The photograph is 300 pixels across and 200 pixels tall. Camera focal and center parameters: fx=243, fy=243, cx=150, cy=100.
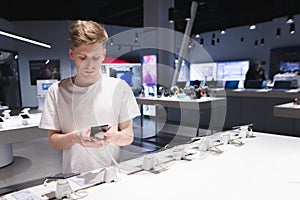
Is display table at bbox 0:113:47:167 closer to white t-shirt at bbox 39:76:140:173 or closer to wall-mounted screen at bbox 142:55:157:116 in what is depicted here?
white t-shirt at bbox 39:76:140:173

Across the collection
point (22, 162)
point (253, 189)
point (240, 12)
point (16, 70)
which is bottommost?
point (22, 162)

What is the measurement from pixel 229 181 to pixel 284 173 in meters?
0.29

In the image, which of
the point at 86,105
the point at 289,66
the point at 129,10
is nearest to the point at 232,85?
the point at 289,66

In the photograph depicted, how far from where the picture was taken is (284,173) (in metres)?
1.09

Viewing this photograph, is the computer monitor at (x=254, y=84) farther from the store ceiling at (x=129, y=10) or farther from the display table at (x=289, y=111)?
the display table at (x=289, y=111)

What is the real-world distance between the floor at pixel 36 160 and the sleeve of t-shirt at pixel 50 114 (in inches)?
40.5

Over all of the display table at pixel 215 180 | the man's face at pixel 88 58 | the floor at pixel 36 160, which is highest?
the man's face at pixel 88 58

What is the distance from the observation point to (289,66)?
9422mm

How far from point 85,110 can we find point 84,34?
338mm

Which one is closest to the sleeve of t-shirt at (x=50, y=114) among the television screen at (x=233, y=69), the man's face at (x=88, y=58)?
the man's face at (x=88, y=58)

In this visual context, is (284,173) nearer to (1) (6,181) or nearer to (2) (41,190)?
(2) (41,190)

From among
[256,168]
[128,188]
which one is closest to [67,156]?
[128,188]

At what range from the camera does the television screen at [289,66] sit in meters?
9.23

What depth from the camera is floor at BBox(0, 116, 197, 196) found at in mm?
2842
